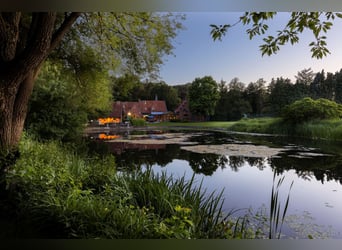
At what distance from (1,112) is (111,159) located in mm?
1274

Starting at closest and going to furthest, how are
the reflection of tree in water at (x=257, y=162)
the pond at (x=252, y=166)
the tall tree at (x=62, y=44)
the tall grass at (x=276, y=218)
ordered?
the tall grass at (x=276, y=218) → the tall tree at (x=62, y=44) → the pond at (x=252, y=166) → the reflection of tree in water at (x=257, y=162)

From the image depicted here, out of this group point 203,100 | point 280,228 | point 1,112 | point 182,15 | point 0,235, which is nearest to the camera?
point 0,235

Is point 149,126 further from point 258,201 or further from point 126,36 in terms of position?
point 258,201

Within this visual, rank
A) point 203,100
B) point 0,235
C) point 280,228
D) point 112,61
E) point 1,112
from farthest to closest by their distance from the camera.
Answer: point 112,61
point 203,100
point 1,112
point 280,228
point 0,235


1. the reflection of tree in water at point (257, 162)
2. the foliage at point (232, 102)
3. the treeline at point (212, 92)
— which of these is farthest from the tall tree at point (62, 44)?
the reflection of tree in water at point (257, 162)

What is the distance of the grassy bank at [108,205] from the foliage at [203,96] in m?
1.00

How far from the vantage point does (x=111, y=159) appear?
3365 mm

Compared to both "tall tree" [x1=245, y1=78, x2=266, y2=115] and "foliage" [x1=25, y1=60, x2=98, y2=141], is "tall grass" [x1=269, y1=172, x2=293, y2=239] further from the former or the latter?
"foliage" [x1=25, y1=60, x2=98, y2=141]

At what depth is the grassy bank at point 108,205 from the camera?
6.48 ft

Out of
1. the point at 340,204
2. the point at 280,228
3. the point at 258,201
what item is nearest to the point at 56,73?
the point at 258,201

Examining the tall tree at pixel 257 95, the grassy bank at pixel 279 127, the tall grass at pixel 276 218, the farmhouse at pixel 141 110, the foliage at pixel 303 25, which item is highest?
the foliage at pixel 303 25

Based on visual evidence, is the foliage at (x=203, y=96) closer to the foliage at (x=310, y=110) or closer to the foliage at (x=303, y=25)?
the foliage at (x=310, y=110)

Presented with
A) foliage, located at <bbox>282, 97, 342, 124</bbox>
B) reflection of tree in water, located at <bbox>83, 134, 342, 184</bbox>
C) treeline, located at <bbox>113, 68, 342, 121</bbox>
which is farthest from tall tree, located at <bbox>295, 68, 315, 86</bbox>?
reflection of tree in water, located at <bbox>83, 134, 342, 184</bbox>

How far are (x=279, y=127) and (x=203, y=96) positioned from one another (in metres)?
1.00
